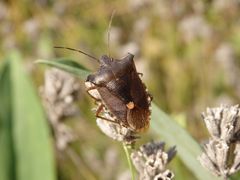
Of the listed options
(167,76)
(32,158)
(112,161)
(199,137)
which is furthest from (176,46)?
(32,158)

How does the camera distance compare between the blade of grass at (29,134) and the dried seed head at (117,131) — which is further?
the blade of grass at (29,134)

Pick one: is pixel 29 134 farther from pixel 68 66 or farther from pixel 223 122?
pixel 223 122

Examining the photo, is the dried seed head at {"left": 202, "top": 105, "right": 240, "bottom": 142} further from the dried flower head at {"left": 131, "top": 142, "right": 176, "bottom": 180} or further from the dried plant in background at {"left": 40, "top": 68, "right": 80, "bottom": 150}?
the dried plant in background at {"left": 40, "top": 68, "right": 80, "bottom": 150}

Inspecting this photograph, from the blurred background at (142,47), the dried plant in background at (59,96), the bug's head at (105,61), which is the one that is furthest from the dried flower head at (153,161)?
the blurred background at (142,47)

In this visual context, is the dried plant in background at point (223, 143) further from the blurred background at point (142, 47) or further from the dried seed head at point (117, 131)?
the blurred background at point (142, 47)

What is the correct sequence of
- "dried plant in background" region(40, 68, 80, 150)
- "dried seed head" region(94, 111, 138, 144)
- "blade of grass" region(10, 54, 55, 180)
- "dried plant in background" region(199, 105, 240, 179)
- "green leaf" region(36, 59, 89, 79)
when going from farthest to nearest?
"blade of grass" region(10, 54, 55, 180) < "dried plant in background" region(40, 68, 80, 150) < "green leaf" region(36, 59, 89, 79) < "dried seed head" region(94, 111, 138, 144) < "dried plant in background" region(199, 105, 240, 179)

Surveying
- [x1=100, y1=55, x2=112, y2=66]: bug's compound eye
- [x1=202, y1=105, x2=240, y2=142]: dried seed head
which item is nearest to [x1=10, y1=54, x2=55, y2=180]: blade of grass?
[x1=100, y1=55, x2=112, y2=66]: bug's compound eye
